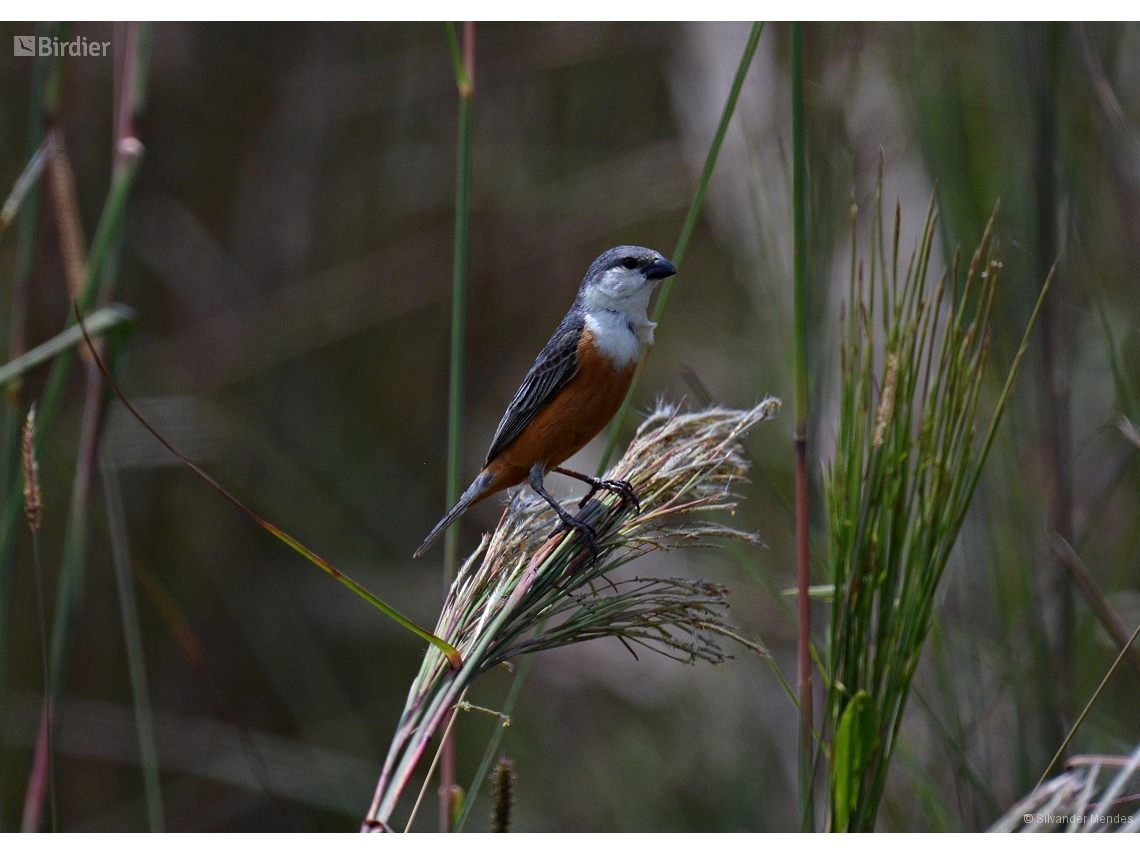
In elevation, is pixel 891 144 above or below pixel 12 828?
above

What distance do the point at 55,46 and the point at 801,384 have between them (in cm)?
187

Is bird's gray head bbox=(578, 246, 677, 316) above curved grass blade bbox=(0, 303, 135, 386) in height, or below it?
above

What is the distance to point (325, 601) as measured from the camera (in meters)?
4.00

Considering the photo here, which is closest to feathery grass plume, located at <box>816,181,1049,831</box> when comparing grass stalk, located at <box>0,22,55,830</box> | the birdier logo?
grass stalk, located at <box>0,22,55,830</box>

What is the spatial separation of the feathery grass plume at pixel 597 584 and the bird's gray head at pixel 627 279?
78cm

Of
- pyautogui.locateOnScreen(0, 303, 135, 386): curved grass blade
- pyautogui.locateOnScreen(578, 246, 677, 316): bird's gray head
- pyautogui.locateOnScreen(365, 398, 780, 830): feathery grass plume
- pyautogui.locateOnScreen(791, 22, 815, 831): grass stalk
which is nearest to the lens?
pyautogui.locateOnScreen(365, 398, 780, 830): feathery grass plume

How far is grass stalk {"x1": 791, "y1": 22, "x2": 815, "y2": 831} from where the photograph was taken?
4.96 feet

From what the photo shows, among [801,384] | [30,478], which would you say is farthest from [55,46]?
[801,384]

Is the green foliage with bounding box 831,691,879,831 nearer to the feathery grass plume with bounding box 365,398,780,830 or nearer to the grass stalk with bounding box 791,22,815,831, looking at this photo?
the grass stalk with bounding box 791,22,815,831

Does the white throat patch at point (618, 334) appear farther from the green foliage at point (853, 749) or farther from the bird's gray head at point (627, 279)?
the green foliage at point (853, 749)

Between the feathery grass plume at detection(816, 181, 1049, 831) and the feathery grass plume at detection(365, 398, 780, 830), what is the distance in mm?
188

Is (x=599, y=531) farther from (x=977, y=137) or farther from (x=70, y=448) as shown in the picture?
(x=70, y=448)
